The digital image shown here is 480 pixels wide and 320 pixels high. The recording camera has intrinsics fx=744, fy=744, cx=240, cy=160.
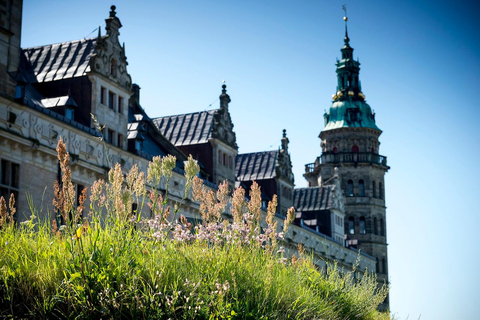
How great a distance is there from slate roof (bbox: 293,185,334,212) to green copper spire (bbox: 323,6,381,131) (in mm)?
14731

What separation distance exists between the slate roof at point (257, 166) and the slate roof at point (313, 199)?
1182cm

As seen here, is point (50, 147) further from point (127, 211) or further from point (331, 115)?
point (331, 115)

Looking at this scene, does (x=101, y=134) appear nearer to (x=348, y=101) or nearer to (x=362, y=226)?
(x=362, y=226)

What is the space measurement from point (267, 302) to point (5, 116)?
1450 cm

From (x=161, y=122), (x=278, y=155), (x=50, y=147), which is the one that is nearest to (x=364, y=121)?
(x=278, y=155)

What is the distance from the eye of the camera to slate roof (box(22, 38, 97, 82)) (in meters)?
28.8

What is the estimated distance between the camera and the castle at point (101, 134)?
2244 centimetres

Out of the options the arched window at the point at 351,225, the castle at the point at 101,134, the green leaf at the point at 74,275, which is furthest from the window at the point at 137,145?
the arched window at the point at 351,225

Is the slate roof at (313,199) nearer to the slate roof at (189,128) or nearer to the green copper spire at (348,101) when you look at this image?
the green copper spire at (348,101)

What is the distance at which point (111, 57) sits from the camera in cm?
2948

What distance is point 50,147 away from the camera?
2347 cm

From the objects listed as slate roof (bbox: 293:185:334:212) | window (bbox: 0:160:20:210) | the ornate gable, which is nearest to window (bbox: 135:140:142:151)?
the ornate gable

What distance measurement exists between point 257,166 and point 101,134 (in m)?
29.9

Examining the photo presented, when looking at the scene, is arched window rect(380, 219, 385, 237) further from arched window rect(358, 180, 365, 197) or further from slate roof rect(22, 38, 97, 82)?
slate roof rect(22, 38, 97, 82)
